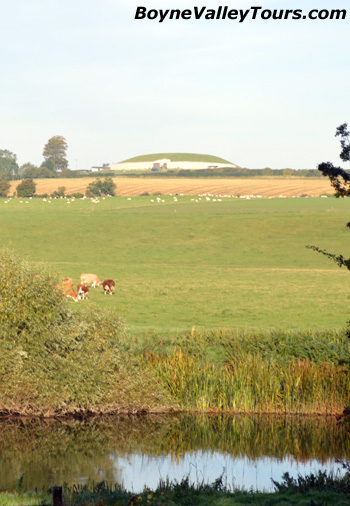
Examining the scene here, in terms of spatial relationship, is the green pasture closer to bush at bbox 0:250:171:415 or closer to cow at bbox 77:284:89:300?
cow at bbox 77:284:89:300

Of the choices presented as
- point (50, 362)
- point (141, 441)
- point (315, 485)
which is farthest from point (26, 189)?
point (315, 485)

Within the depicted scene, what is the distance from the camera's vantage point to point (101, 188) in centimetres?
16062

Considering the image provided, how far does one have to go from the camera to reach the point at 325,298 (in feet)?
173

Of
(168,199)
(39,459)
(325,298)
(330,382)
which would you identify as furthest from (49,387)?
(168,199)

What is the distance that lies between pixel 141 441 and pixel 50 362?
14.8 ft

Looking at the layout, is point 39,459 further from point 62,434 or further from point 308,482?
point 308,482

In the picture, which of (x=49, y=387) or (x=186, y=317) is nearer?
(x=49, y=387)

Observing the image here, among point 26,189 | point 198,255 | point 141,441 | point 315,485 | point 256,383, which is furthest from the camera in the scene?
point 26,189

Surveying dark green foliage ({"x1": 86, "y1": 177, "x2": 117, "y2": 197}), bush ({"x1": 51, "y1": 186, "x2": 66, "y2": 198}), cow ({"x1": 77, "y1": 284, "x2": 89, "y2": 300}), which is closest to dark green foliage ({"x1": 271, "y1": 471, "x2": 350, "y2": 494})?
→ cow ({"x1": 77, "y1": 284, "x2": 89, "y2": 300})

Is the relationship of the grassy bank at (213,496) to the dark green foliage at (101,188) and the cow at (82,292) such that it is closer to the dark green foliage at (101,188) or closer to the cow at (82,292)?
the cow at (82,292)

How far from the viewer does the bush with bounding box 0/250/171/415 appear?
2839cm

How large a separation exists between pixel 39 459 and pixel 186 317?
20821mm

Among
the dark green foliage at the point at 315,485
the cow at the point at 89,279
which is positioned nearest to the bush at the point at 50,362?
the dark green foliage at the point at 315,485

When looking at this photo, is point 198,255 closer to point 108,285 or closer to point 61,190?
point 108,285
